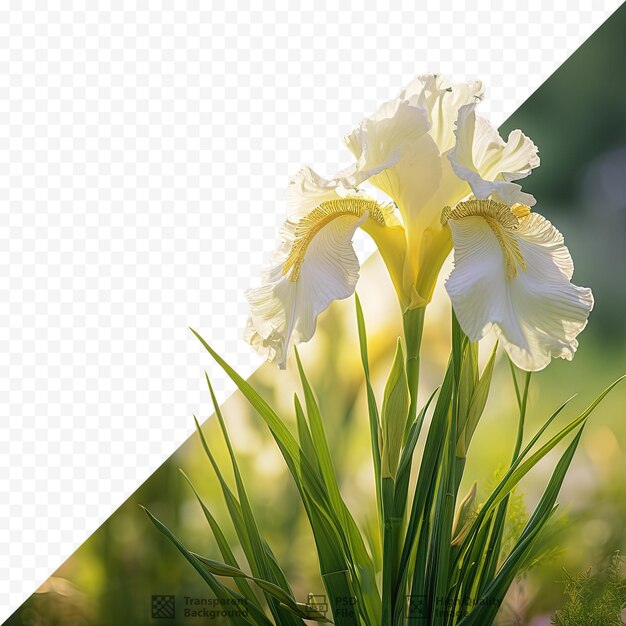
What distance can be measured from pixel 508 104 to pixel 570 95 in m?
0.11

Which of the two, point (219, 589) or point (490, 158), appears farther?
point (219, 589)

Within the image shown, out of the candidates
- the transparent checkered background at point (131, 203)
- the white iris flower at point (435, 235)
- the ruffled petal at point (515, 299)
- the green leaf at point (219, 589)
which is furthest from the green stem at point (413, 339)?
the transparent checkered background at point (131, 203)

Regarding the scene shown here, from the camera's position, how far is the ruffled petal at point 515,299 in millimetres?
812

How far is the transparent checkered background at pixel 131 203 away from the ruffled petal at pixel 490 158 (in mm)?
498

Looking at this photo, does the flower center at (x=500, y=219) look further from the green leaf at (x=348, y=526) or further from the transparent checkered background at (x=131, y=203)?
the transparent checkered background at (x=131, y=203)

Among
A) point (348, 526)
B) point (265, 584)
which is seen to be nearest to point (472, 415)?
point (348, 526)

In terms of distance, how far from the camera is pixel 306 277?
0.88 m

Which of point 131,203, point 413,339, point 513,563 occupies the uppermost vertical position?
point 131,203

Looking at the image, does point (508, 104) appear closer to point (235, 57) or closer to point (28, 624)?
point (235, 57)

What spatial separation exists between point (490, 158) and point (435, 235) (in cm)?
12

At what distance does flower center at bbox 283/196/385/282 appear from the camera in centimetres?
92

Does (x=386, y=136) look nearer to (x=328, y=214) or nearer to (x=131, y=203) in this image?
(x=328, y=214)

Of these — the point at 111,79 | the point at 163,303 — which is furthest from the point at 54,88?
the point at 163,303

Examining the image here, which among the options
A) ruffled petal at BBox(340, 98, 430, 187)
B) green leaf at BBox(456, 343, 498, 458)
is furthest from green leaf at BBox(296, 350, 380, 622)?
ruffled petal at BBox(340, 98, 430, 187)
